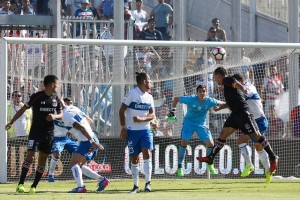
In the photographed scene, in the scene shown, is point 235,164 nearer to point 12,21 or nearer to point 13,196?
point 12,21

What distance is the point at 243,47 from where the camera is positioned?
2430cm

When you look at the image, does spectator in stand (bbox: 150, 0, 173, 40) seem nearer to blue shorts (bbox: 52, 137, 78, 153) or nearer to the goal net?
the goal net

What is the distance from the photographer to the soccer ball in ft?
79.8

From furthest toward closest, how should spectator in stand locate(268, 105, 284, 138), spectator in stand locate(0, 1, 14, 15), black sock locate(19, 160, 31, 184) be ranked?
1. spectator in stand locate(0, 1, 14, 15)
2. spectator in stand locate(268, 105, 284, 138)
3. black sock locate(19, 160, 31, 184)

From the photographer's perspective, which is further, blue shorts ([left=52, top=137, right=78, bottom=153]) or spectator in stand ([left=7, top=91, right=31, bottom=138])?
spectator in stand ([left=7, top=91, right=31, bottom=138])

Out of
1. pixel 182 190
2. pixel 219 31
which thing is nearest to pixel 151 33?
pixel 219 31

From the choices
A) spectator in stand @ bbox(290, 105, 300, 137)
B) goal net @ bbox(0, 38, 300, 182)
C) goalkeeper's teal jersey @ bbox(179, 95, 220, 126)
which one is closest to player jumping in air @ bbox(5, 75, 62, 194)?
goal net @ bbox(0, 38, 300, 182)

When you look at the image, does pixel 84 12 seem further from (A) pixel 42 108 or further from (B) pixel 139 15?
(A) pixel 42 108

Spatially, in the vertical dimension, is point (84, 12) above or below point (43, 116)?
above

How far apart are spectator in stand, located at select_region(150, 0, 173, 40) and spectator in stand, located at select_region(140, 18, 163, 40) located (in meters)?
0.15

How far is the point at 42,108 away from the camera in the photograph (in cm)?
1872

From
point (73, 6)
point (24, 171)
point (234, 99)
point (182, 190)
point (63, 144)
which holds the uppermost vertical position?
point (73, 6)

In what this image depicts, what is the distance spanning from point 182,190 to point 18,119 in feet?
17.1

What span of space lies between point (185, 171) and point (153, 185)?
9.67 feet
